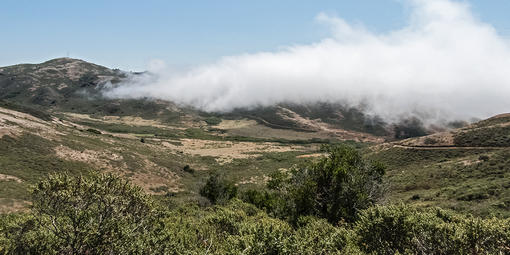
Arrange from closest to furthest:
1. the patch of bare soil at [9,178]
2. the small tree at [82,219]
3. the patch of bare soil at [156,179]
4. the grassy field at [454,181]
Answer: the small tree at [82,219]
the grassy field at [454,181]
the patch of bare soil at [9,178]
the patch of bare soil at [156,179]

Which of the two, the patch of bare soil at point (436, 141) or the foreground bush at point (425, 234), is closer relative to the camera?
the foreground bush at point (425, 234)

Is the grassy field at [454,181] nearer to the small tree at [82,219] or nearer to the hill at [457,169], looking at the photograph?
the hill at [457,169]

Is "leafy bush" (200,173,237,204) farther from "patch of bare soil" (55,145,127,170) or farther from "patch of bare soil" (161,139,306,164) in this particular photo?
"patch of bare soil" (161,139,306,164)

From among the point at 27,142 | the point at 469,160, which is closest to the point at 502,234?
the point at 469,160

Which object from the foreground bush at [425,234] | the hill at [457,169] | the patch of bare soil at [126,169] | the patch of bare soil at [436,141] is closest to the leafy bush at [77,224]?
the foreground bush at [425,234]

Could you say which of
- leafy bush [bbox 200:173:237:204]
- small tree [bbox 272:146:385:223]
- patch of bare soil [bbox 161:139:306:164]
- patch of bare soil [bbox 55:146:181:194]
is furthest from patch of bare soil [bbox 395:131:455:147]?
patch of bare soil [bbox 55:146:181:194]

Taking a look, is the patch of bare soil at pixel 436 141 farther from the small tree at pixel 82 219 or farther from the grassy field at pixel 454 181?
the small tree at pixel 82 219

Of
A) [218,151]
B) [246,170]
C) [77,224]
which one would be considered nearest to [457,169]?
[246,170]

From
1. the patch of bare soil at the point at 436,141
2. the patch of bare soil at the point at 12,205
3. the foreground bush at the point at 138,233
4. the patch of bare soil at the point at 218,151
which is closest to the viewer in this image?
the foreground bush at the point at 138,233

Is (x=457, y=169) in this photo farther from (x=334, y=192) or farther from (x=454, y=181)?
(x=334, y=192)

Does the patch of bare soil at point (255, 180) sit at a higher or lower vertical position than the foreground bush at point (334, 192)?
lower

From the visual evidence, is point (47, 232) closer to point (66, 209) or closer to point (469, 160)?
point (66, 209)

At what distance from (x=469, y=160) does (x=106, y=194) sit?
71196mm

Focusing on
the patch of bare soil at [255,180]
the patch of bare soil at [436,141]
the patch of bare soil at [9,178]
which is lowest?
the patch of bare soil at [255,180]
